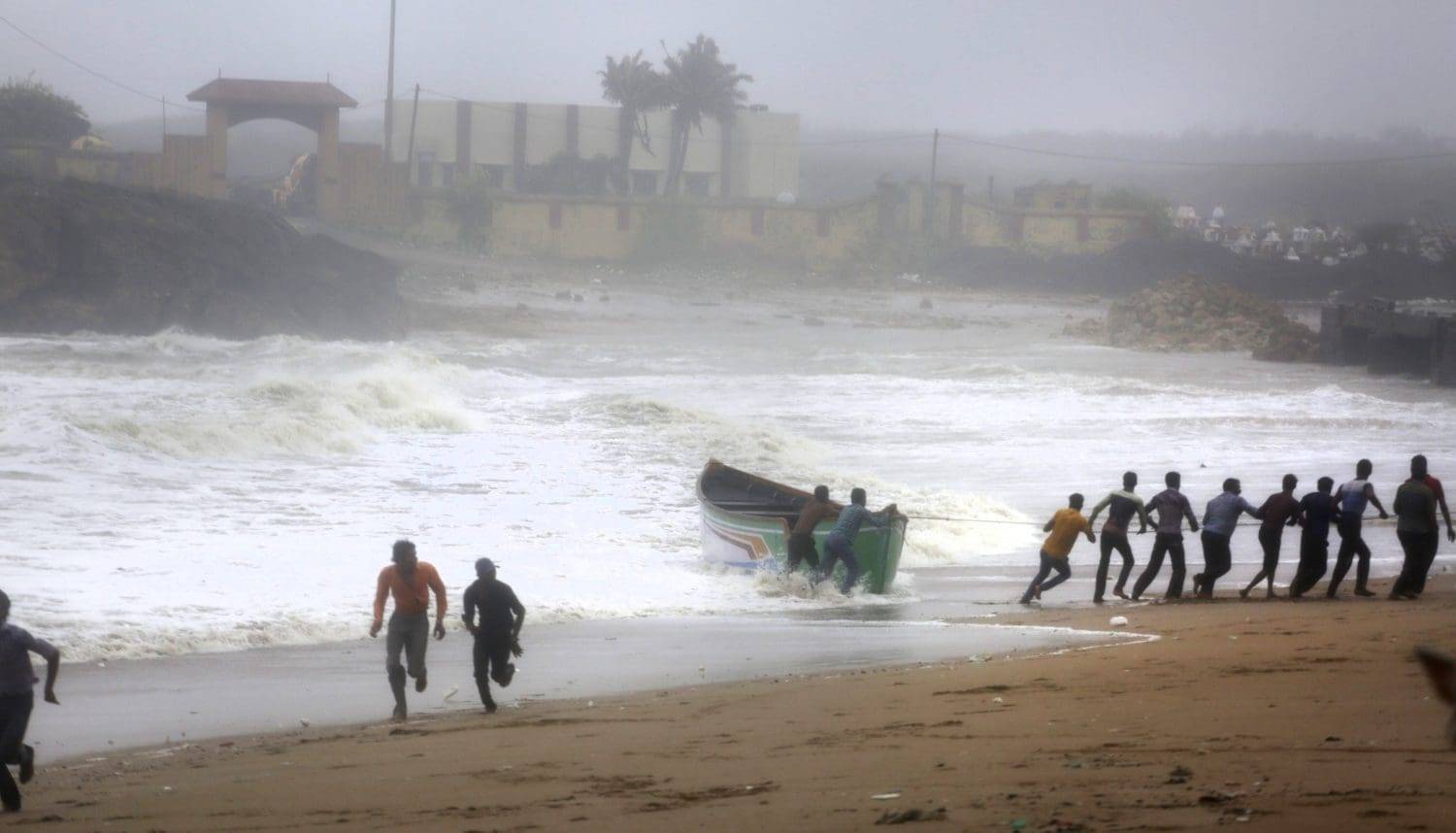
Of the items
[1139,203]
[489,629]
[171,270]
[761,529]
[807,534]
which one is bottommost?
[761,529]

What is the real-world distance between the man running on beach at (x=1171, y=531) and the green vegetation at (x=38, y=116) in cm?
6443

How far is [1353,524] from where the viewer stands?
14641 millimetres

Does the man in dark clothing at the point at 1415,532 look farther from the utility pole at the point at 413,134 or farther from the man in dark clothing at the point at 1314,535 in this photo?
the utility pole at the point at 413,134

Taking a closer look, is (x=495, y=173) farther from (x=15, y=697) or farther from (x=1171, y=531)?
(x=15, y=697)

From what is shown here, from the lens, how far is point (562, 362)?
179 ft

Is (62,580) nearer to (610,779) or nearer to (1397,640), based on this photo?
(610,779)

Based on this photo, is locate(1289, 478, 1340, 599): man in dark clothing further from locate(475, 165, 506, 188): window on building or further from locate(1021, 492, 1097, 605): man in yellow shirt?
locate(475, 165, 506, 188): window on building

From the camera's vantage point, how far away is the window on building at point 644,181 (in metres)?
85.7

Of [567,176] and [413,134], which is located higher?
[413,134]

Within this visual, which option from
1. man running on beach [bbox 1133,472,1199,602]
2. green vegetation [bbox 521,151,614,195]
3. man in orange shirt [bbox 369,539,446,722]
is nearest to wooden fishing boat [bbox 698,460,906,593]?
man running on beach [bbox 1133,472,1199,602]

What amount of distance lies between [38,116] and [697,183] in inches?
1348

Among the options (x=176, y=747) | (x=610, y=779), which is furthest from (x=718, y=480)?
(x=610, y=779)

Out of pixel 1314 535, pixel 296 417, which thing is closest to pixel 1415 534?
pixel 1314 535

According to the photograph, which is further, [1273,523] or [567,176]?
[567,176]
